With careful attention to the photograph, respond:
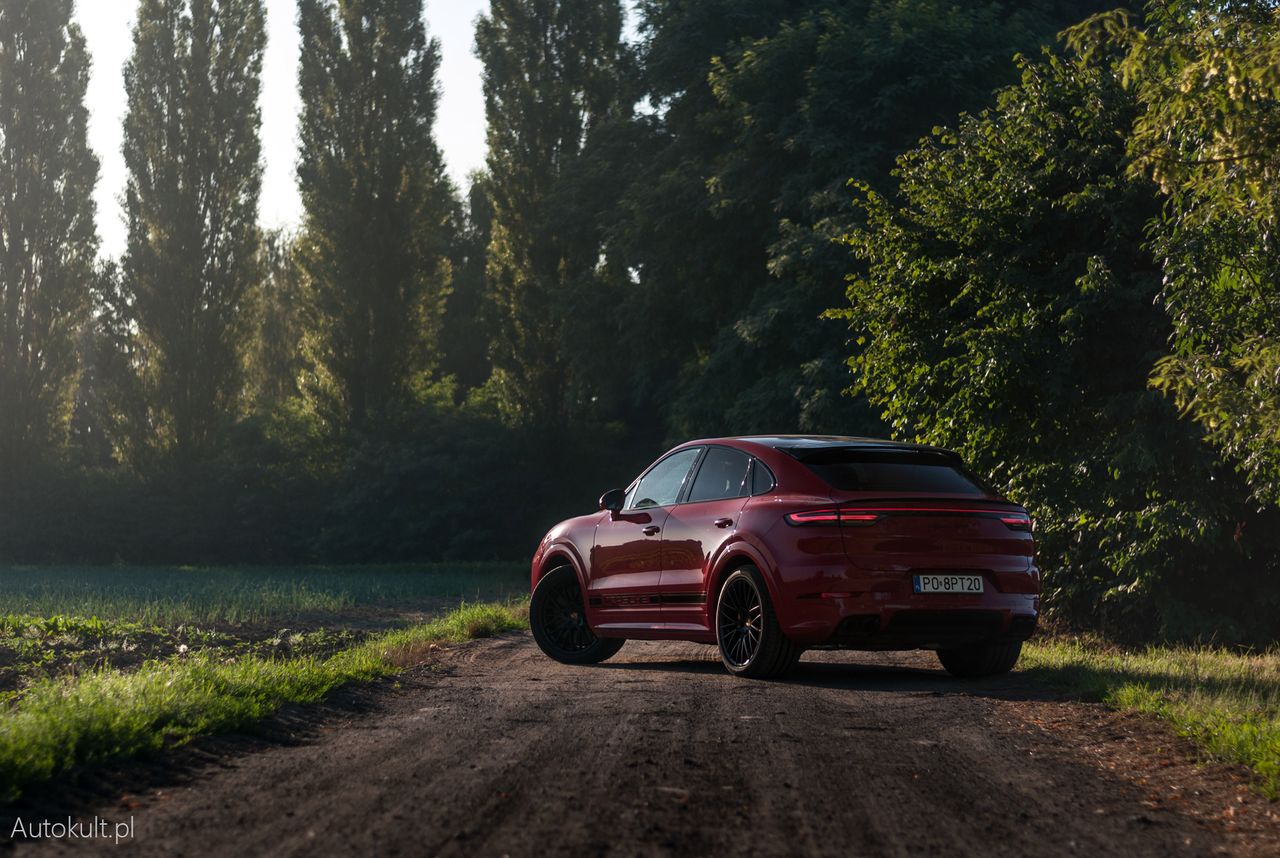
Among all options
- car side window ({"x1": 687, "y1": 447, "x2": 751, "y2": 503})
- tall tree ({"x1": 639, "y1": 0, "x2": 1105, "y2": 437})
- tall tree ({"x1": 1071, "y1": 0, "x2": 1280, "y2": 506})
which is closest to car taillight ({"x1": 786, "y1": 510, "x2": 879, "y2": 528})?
car side window ({"x1": 687, "y1": 447, "x2": 751, "y2": 503})

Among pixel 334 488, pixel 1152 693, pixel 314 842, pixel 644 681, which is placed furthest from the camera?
pixel 334 488

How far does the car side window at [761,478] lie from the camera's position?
31.7 feet

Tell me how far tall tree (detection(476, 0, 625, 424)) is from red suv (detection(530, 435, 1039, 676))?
31.1 metres

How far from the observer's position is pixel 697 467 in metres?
10.7

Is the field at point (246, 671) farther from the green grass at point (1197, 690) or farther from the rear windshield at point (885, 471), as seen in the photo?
the rear windshield at point (885, 471)

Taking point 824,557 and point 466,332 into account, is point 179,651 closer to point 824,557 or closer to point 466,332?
point 824,557

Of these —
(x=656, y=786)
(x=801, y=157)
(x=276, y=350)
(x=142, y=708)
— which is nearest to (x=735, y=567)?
(x=656, y=786)

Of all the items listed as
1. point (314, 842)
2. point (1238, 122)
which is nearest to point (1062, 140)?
point (1238, 122)

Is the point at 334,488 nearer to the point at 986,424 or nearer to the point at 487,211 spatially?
the point at 487,211

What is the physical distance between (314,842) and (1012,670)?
7.32m

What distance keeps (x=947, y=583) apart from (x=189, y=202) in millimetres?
38919

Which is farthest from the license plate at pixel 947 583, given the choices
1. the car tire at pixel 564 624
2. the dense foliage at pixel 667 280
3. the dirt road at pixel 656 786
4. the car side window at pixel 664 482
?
the car tire at pixel 564 624

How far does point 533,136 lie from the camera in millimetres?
41656

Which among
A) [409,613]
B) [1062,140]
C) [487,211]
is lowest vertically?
[409,613]
